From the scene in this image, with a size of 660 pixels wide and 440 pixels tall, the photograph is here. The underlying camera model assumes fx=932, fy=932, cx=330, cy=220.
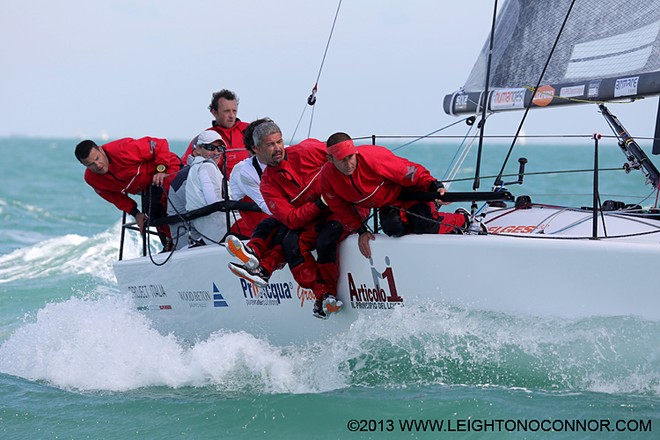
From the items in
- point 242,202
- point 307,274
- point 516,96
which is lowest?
Result: point 307,274

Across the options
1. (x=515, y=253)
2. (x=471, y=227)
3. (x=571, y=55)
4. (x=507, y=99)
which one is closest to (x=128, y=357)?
(x=471, y=227)

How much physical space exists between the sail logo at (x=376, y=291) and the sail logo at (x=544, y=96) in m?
1.47

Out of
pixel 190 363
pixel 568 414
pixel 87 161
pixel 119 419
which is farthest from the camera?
pixel 87 161

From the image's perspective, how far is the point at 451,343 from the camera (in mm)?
4508

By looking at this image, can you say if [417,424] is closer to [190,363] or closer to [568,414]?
[568,414]

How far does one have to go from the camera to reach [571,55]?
18.1ft

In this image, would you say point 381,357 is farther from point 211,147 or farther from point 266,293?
point 211,147

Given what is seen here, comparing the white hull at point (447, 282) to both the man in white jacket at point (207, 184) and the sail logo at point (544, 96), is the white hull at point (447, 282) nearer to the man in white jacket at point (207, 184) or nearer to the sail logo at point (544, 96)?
the man in white jacket at point (207, 184)

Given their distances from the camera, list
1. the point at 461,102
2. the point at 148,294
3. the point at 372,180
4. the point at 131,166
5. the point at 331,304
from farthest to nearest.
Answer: the point at 148,294
the point at 131,166
the point at 461,102
the point at 331,304
the point at 372,180

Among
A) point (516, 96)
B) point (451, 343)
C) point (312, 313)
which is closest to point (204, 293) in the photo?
point (312, 313)

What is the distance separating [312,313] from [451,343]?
0.93 meters

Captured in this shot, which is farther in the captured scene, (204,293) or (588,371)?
(204,293)

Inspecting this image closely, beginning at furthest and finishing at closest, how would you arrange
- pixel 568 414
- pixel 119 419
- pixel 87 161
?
1. pixel 87 161
2. pixel 119 419
3. pixel 568 414

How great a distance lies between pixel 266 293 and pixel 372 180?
1.23 metres
